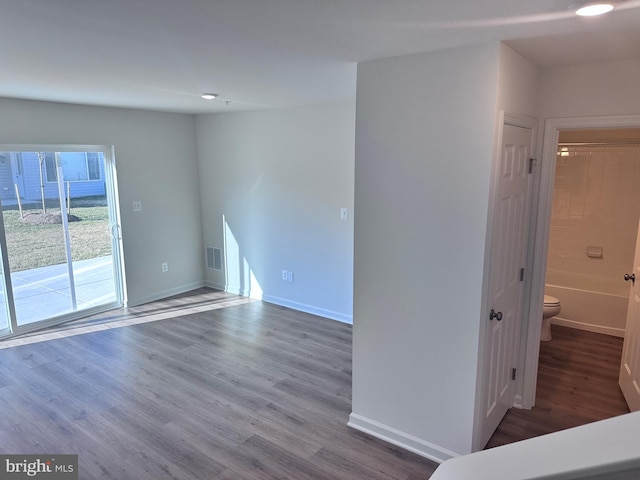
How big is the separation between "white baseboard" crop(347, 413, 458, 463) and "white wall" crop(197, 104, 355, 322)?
6.32ft

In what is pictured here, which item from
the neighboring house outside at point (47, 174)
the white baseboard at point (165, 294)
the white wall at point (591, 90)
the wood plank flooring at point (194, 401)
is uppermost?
the white wall at point (591, 90)

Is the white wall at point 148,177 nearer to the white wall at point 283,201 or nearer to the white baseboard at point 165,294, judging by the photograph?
the white baseboard at point 165,294

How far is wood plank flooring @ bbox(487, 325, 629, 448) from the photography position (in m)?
2.96

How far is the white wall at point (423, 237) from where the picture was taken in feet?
7.38

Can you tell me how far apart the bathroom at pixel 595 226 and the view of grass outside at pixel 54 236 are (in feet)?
16.8

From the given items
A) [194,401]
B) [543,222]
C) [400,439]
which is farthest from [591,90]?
[194,401]

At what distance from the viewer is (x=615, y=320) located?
4504mm

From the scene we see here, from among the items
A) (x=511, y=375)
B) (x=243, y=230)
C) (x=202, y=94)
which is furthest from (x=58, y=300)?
(x=511, y=375)

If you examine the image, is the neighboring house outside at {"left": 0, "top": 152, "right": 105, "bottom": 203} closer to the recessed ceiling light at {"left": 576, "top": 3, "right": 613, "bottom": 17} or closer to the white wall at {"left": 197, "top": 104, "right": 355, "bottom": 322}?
the white wall at {"left": 197, "top": 104, "right": 355, "bottom": 322}

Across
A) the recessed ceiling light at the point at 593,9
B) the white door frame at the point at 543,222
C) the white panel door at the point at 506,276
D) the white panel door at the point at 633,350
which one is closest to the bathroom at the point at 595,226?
the white panel door at the point at 633,350

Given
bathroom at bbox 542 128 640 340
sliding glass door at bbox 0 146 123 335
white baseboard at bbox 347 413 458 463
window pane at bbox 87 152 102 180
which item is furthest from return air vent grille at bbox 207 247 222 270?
bathroom at bbox 542 128 640 340

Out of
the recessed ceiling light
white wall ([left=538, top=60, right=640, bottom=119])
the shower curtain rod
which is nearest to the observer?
the recessed ceiling light

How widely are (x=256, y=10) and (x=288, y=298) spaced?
4.07 m

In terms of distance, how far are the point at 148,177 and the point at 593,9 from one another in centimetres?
492
